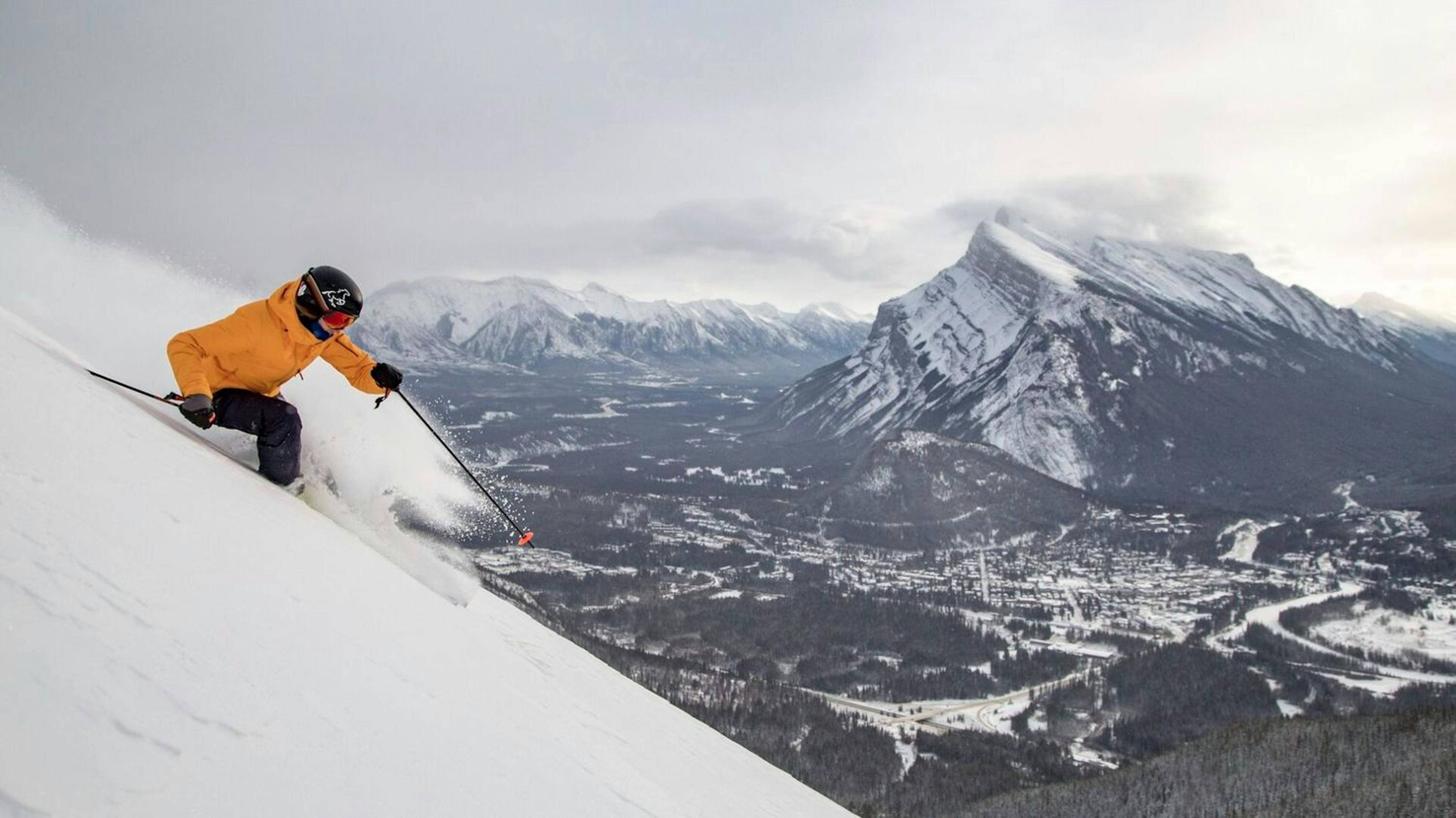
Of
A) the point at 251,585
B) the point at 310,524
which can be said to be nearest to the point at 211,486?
the point at 310,524

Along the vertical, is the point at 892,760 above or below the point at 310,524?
below

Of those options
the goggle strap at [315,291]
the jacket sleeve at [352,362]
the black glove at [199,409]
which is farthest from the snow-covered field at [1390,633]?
the black glove at [199,409]

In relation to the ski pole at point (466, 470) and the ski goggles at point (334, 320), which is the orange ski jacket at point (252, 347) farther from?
the ski pole at point (466, 470)

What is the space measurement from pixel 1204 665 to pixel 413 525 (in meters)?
134

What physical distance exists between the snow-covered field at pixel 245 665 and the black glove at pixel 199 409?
0.27 meters

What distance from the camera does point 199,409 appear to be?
8.15m

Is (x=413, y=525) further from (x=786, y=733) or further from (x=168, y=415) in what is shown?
(x=786, y=733)

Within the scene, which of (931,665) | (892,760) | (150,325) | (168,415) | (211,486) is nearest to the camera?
(211,486)

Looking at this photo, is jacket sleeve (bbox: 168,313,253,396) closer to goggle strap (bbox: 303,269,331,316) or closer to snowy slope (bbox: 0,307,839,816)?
snowy slope (bbox: 0,307,839,816)

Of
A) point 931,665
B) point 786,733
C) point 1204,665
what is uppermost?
Result: point 1204,665

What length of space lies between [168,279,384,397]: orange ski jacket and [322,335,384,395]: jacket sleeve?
504 millimetres

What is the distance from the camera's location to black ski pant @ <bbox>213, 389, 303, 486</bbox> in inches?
364

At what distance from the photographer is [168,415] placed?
9.39m

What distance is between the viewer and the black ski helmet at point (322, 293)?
9.31 metres
